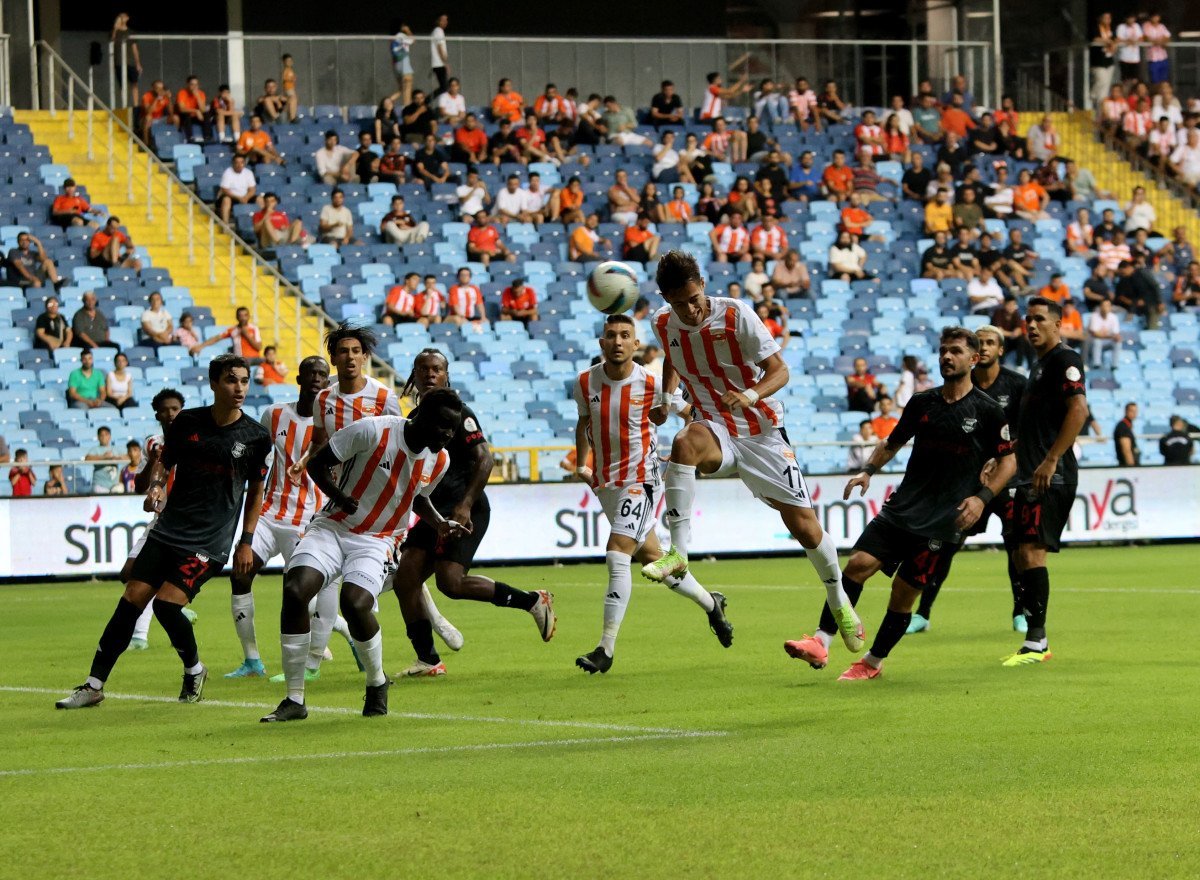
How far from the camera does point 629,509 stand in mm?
11766

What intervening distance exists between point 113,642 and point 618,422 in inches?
133

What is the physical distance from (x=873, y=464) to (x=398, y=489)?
117 inches

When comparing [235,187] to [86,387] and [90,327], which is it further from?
[86,387]

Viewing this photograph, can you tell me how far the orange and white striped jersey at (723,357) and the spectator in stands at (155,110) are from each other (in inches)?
789

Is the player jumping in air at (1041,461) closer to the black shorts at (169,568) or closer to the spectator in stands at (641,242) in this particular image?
A: the black shorts at (169,568)

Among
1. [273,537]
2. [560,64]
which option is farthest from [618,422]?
[560,64]

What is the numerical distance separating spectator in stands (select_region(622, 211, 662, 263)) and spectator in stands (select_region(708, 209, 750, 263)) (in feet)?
3.81

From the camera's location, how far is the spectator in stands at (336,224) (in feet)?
90.9

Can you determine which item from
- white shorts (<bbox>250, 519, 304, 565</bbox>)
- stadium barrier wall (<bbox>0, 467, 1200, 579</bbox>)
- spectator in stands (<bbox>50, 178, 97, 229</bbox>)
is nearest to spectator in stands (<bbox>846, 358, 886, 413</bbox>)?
stadium barrier wall (<bbox>0, 467, 1200, 579</bbox>)

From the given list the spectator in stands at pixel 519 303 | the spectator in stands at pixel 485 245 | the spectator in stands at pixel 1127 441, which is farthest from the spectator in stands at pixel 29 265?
the spectator in stands at pixel 1127 441

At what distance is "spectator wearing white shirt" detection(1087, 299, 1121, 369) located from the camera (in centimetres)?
2967

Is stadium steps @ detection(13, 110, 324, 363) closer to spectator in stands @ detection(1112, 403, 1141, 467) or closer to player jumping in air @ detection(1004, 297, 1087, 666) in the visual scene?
spectator in stands @ detection(1112, 403, 1141, 467)

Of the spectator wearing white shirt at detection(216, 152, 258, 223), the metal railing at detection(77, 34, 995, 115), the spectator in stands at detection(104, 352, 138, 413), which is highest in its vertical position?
the metal railing at detection(77, 34, 995, 115)

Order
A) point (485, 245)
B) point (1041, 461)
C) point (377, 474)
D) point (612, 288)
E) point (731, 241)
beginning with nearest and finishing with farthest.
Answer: point (377, 474) → point (612, 288) → point (1041, 461) → point (485, 245) → point (731, 241)
